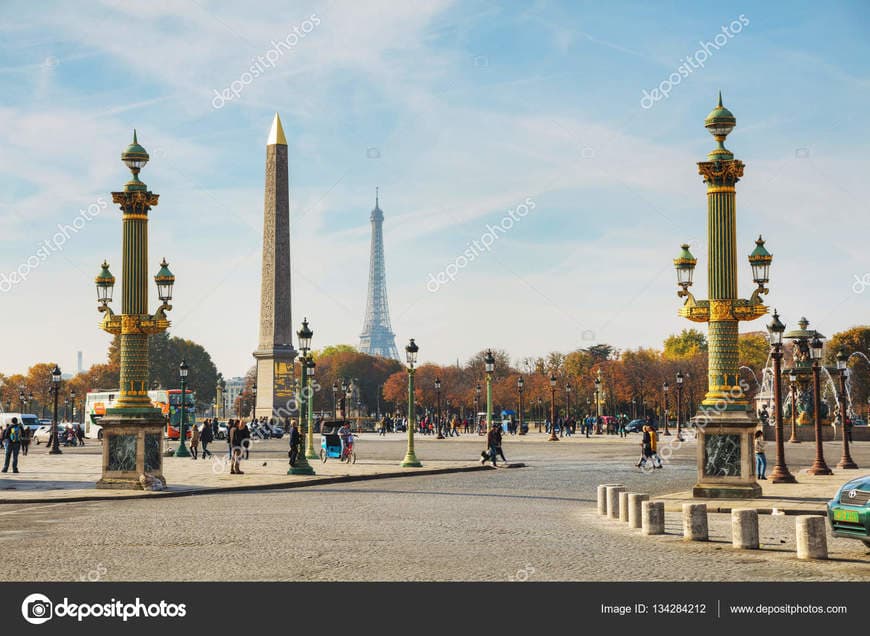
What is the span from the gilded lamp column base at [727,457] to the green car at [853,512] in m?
7.64

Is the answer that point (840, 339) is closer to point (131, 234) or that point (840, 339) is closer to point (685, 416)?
point (685, 416)

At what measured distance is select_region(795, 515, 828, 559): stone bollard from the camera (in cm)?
1334

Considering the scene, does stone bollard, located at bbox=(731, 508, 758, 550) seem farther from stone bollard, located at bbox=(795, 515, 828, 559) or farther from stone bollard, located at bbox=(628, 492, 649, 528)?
stone bollard, located at bbox=(628, 492, 649, 528)

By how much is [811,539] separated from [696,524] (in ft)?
7.02

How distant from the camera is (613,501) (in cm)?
1898

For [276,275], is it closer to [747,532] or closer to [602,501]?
[602,501]

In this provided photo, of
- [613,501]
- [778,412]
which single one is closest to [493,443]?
[778,412]

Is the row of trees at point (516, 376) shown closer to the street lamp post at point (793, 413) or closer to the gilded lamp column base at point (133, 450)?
the street lamp post at point (793, 413)

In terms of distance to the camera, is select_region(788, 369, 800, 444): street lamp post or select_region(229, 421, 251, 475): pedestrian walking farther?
select_region(788, 369, 800, 444): street lamp post

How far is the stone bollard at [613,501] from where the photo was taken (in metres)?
18.9

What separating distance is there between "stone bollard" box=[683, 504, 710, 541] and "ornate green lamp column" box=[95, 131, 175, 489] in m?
14.0

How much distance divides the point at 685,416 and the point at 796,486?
108 meters

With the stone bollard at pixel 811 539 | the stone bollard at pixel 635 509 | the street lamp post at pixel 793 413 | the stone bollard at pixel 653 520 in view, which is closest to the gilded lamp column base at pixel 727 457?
the stone bollard at pixel 635 509
